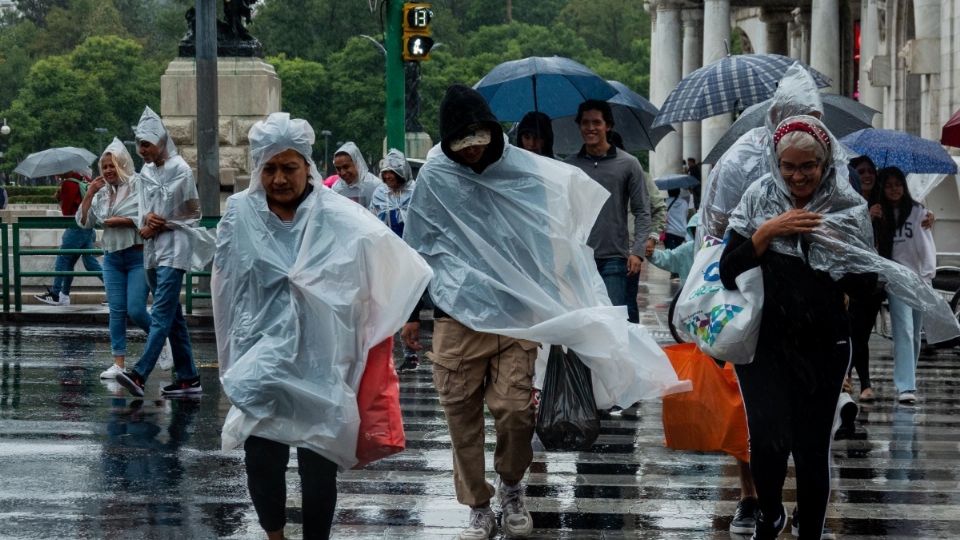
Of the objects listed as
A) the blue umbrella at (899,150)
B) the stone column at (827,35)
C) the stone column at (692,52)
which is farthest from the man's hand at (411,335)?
the stone column at (692,52)

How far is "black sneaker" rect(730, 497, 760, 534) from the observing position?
7.21m

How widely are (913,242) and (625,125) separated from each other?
11.2 ft

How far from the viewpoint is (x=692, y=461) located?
9.15m

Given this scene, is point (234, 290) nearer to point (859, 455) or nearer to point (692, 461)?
point (692, 461)

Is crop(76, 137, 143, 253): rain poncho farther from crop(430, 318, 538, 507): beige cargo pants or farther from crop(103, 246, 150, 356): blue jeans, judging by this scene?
crop(430, 318, 538, 507): beige cargo pants

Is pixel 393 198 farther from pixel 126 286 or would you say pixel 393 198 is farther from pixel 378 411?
pixel 378 411

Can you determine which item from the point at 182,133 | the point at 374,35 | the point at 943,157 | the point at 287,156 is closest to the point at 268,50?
the point at 374,35

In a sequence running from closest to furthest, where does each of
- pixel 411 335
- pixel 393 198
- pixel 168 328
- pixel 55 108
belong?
1. pixel 411 335
2. pixel 168 328
3. pixel 393 198
4. pixel 55 108

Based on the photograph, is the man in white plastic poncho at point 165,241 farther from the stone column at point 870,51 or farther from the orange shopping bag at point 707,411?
the stone column at point 870,51

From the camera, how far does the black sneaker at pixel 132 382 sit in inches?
455

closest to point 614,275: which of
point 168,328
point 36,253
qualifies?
point 168,328

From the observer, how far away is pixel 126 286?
40.3 feet

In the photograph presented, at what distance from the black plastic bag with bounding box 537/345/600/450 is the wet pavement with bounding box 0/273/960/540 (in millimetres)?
410

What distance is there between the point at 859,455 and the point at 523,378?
292 cm
